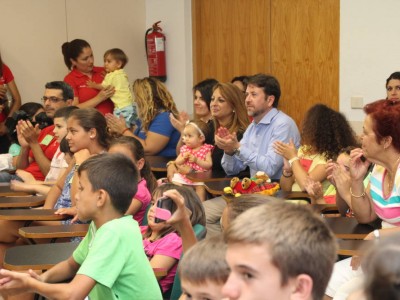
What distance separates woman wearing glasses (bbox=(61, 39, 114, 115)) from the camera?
7004mm

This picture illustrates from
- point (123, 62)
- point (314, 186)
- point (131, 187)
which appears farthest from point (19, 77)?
point (131, 187)

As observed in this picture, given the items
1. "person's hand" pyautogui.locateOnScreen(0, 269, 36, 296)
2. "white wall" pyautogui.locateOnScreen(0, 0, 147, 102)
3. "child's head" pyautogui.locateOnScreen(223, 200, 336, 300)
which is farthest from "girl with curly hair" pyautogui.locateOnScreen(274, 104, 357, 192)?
"white wall" pyautogui.locateOnScreen(0, 0, 147, 102)

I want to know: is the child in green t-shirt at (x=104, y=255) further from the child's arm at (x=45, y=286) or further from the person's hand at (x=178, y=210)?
the person's hand at (x=178, y=210)

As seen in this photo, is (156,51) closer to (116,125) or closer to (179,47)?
(179,47)

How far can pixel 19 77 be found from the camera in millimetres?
7371

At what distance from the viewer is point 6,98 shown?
703 cm

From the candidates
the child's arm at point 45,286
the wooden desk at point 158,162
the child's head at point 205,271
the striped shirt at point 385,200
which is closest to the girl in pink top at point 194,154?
the wooden desk at point 158,162

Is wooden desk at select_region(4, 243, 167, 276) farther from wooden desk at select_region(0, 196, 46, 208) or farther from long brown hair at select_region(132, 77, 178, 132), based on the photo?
long brown hair at select_region(132, 77, 178, 132)

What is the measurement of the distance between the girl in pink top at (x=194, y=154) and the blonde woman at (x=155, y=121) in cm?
48

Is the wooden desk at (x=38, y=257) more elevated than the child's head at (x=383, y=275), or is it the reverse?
the child's head at (x=383, y=275)

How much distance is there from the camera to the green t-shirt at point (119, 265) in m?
2.38

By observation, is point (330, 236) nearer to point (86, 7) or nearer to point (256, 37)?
point (256, 37)

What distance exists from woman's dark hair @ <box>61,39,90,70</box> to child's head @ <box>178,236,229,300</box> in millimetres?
5368

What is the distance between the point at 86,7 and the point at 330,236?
6.76 m
